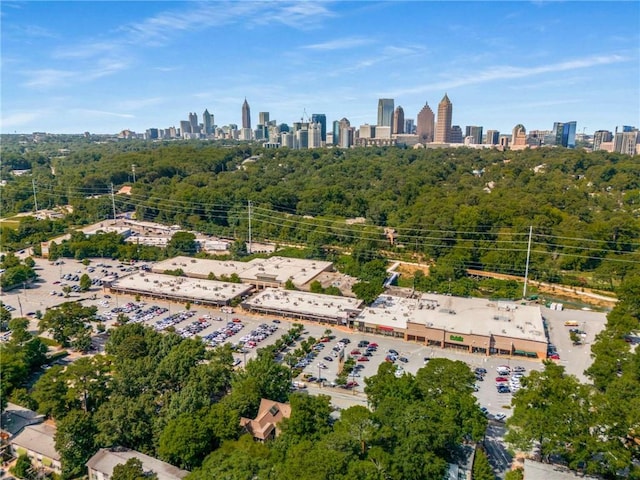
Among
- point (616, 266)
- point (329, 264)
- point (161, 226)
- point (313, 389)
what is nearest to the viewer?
point (313, 389)

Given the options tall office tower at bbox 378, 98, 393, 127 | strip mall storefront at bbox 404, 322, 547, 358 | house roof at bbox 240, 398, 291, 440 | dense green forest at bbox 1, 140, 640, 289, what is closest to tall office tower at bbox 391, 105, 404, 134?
tall office tower at bbox 378, 98, 393, 127

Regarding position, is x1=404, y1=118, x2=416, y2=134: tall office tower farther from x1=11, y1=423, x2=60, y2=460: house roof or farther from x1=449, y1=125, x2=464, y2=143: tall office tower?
x1=11, y1=423, x2=60, y2=460: house roof

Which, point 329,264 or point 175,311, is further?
point 329,264

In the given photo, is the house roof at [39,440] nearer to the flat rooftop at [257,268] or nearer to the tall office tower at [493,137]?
the flat rooftop at [257,268]

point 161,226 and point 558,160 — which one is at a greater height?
point 558,160

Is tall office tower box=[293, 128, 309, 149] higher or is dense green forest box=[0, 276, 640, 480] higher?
tall office tower box=[293, 128, 309, 149]

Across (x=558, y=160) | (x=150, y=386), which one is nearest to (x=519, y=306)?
(x=150, y=386)

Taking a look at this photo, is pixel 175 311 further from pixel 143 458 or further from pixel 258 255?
pixel 143 458

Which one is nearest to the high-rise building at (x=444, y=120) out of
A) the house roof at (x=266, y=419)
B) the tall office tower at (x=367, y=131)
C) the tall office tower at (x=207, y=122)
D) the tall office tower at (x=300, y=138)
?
the tall office tower at (x=367, y=131)
